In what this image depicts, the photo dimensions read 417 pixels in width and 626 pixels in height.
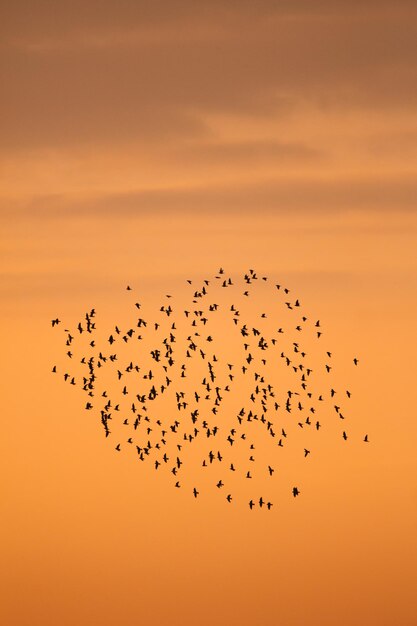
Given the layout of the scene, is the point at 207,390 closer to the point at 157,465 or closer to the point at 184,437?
the point at 184,437

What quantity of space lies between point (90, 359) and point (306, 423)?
37.4 feet

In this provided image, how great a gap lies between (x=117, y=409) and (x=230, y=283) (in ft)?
26.5

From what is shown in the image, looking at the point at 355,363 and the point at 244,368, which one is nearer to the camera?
the point at 244,368

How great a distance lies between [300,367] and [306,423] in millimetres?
2744

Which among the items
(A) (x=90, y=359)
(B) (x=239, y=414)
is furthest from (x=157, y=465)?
(A) (x=90, y=359)

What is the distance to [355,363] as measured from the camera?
66438 mm

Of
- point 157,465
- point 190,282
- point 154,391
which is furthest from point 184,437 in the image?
point 157,465

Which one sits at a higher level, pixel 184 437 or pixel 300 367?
pixel 300 367

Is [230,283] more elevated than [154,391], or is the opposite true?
[230,283]

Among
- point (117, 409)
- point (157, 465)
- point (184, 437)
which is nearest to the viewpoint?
point (184, 437)

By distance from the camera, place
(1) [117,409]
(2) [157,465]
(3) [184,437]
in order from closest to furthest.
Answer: (3) [184,437]
(1) [117,409]
(2) [157,465]

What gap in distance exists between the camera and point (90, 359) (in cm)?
6322

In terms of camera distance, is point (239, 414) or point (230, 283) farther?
point (239, 414)

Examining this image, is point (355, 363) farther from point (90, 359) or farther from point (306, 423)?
point (90, 359)
